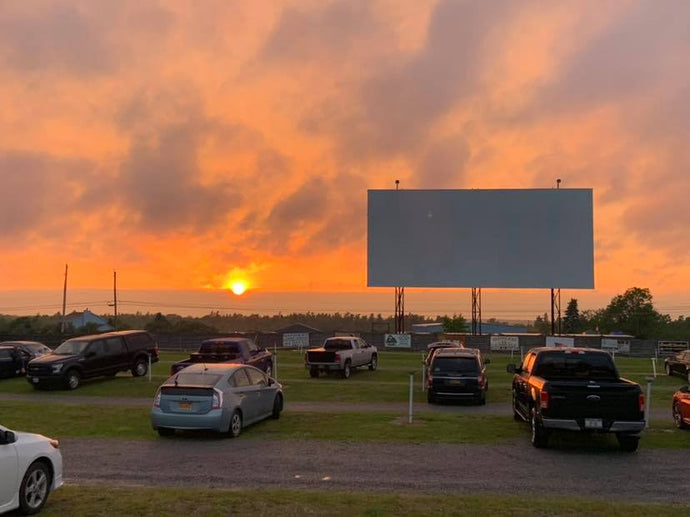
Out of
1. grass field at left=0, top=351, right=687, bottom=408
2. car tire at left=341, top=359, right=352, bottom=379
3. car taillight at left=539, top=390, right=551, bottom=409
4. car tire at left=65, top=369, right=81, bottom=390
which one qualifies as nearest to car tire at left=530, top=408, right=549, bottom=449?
car taillight at left=539, top=390, right=551, bottom=409

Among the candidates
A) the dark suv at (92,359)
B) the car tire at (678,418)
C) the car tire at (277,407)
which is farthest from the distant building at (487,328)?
the car tire at (678,418)

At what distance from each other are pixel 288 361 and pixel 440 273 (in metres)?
18.0

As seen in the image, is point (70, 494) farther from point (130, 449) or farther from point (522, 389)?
point (522, 389)

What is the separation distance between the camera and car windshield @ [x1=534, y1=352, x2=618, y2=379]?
560 inches

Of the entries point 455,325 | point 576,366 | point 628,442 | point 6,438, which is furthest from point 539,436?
point 455,325

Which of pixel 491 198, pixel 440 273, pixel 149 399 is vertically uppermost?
pixel 491 198

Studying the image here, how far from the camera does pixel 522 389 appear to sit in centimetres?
1512

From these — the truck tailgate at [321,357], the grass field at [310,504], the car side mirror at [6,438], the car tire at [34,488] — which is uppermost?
the car side mirror at [6,438]

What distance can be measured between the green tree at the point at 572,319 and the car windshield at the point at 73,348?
5252 inches

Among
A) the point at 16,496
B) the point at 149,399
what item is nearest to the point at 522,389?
the point at 16,496

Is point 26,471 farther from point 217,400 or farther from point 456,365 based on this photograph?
point 456,365

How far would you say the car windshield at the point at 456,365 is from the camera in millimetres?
20969

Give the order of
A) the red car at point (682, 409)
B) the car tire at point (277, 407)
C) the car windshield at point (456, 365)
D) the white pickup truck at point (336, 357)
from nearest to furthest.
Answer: the red car at point (682, 409) → the car tire at point (277, 407) → the car windshield at point (456, 365) → the white pickup truck at point (336, 357)

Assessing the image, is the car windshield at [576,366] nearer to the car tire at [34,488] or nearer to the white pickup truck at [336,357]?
the car tire at [34,488]
